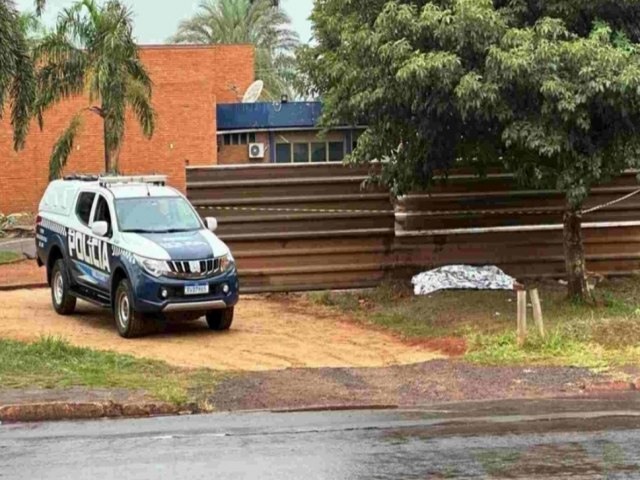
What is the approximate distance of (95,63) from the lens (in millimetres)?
25797

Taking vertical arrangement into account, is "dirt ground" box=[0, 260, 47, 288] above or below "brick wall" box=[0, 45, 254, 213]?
below

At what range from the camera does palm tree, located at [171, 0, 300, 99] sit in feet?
165

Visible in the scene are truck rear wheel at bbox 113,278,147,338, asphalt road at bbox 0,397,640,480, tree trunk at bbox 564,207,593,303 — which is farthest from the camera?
tree trunk at bbox 564,207,593,303

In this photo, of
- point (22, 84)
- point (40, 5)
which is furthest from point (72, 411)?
point (40, 5)

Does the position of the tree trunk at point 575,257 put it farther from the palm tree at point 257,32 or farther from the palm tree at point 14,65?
the palm tree at point 257,32

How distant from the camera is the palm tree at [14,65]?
14312mm

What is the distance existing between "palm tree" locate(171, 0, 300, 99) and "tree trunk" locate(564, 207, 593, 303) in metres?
35.1

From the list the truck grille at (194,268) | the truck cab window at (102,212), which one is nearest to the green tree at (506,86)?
the truck grille at (194,268)

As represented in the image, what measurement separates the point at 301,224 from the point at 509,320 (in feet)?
17.8

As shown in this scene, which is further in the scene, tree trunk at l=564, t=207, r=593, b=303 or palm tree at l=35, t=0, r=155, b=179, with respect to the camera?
palm tree at l=35, t=0, r=155, b=179

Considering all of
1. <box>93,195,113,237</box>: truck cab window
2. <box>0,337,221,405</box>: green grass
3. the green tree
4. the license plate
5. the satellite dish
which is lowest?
<box>0,337,221,405</box>: green grass

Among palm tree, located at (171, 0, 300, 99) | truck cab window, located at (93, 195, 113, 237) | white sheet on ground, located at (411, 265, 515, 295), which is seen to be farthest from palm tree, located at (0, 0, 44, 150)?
palm tree, located at (171, 0, 300, 99)

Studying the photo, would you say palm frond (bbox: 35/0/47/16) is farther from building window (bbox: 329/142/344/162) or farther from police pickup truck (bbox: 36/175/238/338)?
building window (bbox: 329/142/344/162)

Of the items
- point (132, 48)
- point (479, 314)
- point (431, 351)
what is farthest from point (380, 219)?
point (132, 48)
